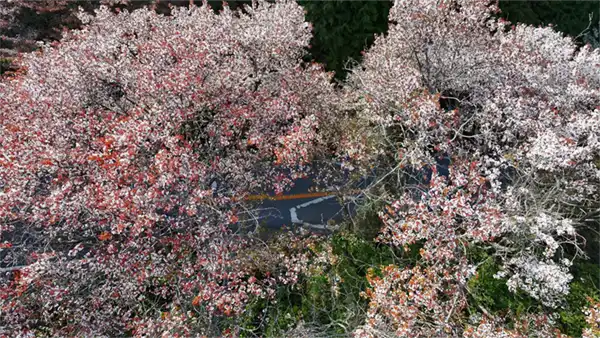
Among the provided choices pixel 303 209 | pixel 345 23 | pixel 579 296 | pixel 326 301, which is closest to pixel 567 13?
pixel 345 23

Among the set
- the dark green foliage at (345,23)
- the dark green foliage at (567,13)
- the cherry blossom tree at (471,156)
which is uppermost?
the dark green foliage at (567,13)

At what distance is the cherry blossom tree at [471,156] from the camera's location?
20.1 feet

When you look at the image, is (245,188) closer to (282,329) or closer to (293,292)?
(293,292)

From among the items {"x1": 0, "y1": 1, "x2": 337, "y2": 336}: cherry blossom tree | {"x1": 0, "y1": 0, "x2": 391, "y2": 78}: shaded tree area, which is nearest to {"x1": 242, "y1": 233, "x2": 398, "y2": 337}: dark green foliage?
{"x1": 0, "y1": 1, "x2": 337, "y2": 336}: cherry blossom tree

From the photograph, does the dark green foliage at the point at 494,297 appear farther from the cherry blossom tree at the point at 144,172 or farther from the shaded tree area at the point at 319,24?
the shaded tree area at the point at 319,24

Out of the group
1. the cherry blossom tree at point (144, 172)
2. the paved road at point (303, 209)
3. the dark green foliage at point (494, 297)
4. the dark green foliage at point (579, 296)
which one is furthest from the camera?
the paved road at point (303, 209)

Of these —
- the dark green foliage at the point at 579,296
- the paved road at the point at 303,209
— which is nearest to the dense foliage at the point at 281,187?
the dark green foliage at the point at 579,296

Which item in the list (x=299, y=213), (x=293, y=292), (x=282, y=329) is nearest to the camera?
(x=282, y=329)

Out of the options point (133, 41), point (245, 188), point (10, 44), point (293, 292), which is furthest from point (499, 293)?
point (10, 44)

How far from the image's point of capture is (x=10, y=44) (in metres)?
16.0

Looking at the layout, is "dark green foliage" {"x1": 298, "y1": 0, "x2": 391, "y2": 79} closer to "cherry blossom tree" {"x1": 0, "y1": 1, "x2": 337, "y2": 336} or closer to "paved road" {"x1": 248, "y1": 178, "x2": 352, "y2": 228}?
"cherry blossom tree" {"x1": 0, "y1": 1, "x2": 337, "y2": 336}

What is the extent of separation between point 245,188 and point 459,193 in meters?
4.78

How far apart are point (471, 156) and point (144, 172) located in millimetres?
7414

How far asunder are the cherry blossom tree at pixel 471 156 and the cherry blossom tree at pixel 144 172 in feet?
7.70
